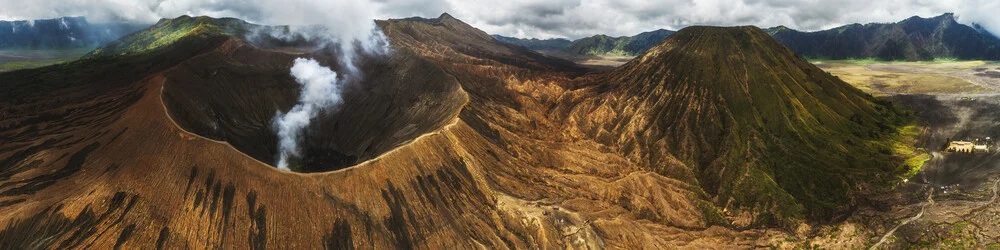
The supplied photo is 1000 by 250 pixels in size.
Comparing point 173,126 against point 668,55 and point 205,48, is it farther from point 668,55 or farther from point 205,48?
point 668,55

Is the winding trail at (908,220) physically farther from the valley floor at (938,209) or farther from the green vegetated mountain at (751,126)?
the green vegetated mountain at (751,126)

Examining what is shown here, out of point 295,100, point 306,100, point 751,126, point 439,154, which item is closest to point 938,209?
point 751,126

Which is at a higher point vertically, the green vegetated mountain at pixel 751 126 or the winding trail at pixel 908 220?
the green vegetated mountain at pixel 751 126

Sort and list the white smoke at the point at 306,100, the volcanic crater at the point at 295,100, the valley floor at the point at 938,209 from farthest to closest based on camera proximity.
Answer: the white smoke at the point at 306,100, the volcanic crater at the point at 295,100, the valley floor at the point at 938,209

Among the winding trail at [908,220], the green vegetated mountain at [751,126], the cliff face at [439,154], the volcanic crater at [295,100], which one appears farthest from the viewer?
the volcanic crater at [295,100]

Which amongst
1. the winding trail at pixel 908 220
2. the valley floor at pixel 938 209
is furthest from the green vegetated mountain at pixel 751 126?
the winding trail at pixel 908 220

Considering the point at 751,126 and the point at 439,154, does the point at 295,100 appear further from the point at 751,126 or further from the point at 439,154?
the point at 751,126

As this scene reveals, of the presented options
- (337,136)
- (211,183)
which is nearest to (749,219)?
(211,183)
